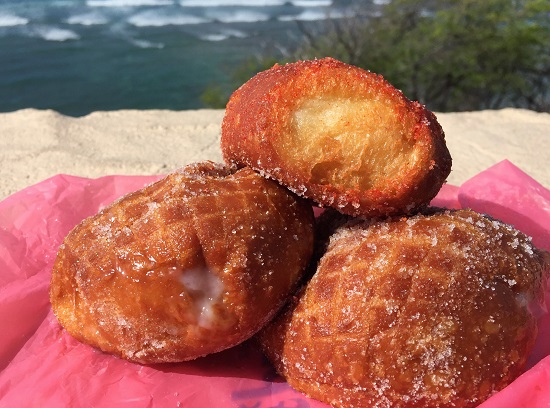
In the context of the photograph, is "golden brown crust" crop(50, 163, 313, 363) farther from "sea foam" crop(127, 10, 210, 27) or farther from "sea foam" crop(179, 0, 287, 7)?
"sea foam" crop(179, 0, 287, 7)

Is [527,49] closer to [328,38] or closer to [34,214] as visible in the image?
[328,38]

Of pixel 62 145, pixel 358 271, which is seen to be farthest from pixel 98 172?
pixel 358 271

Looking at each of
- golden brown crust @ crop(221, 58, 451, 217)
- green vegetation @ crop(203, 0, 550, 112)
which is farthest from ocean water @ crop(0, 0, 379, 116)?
golden brown crust @ crop(221, 58, 451, 217)

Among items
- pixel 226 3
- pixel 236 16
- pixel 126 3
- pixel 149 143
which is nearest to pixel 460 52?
pixel 236 16

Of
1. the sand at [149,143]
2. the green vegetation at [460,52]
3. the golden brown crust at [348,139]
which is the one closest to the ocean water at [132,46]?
the green vegetation at [460,52]

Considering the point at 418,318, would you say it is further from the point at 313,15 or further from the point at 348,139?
the point at 313,15

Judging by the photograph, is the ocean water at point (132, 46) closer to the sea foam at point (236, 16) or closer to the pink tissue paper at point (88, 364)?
the sea foam at point (236, 16)
